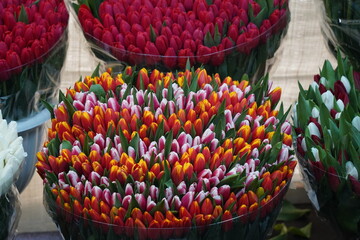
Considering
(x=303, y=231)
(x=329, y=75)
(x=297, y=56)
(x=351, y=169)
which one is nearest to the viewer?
(x=351, y=169)

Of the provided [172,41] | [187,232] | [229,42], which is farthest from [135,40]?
[187,232]

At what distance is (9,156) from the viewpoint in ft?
3.82

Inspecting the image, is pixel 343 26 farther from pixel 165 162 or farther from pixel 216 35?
pixel 165 162

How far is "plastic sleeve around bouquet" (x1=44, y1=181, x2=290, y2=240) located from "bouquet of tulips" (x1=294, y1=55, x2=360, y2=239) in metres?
0.08

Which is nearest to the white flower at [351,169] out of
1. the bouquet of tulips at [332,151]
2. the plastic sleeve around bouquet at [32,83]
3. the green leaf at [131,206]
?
the bouquet of tulips at [332,151]

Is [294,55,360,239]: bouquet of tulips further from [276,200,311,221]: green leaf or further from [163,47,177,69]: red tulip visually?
[276,200,311,221]: green leaf

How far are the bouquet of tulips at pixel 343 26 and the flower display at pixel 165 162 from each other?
0.38 meters

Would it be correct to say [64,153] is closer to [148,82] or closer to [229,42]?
[148,82]

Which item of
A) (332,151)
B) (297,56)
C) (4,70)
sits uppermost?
(4,70)

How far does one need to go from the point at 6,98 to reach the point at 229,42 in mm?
472

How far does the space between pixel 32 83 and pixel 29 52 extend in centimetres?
7

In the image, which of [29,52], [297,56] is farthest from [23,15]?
[297,56]

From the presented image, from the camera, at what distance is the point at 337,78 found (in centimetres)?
145

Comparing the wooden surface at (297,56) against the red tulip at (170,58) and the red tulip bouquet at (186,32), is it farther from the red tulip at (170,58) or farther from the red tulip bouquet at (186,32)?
the red tulip at (170,58)
